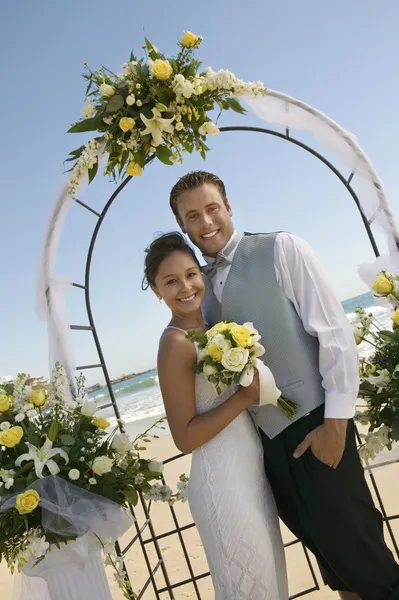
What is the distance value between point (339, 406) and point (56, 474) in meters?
1.23

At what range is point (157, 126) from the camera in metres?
2.84

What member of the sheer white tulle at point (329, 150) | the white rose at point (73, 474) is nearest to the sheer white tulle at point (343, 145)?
the sheer white tulle at point (329, 150)

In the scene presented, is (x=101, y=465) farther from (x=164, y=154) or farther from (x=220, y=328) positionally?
A: (x=164, y=154)

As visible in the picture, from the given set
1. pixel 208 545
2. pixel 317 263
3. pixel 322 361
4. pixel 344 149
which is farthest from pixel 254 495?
pixel 344 149

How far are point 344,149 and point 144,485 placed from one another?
2099 millimetres

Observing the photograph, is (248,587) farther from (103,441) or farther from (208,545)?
(103,441)

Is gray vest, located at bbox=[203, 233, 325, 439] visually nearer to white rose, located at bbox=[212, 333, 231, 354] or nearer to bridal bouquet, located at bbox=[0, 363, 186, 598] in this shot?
white rose, located at bbox=[212, 333, 231, 354]

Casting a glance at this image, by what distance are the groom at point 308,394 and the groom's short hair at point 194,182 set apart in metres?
0.02

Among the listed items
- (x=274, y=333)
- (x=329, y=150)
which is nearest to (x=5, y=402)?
(x=274, y=333)

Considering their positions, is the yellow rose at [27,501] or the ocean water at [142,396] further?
the ocean water at [142,396]

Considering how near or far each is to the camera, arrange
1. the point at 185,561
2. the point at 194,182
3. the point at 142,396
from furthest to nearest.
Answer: the point at 142,396
the point at 185,561
the point at 194,182

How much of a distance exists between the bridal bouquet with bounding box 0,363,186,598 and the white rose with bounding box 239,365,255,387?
72 centimetres

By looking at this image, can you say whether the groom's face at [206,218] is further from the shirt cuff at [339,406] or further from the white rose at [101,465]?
the white rose at [101,465]

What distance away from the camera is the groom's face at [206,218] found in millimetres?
2852
